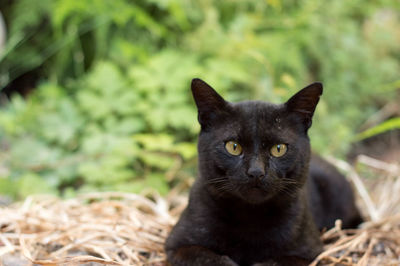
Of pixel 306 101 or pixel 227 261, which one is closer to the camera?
pixel 227 261

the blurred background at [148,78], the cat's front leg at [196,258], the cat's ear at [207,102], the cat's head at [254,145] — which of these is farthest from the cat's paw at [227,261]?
the blurred background at [148,78]

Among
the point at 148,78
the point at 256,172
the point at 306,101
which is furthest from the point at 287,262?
the point at 148,78

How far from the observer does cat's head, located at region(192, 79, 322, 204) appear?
1.37 metres

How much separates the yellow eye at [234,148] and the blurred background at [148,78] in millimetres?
1152

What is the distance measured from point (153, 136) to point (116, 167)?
305 mm

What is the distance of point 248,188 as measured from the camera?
1360 mm

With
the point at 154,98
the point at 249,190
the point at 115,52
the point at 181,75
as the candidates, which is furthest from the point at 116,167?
the point at 249,190

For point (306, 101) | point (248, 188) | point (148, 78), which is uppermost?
point (148, 78)

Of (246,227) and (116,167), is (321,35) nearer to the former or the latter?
(116,167)

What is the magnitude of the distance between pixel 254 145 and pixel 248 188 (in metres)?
0.14

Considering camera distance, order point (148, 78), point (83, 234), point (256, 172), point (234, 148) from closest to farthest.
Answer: point (256, 172) < point (234, 148) < point (83, 234) < point (148, 78)

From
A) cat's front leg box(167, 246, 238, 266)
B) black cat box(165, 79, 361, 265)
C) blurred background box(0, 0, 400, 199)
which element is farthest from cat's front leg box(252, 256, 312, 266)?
blurred background box(0, 0, 400, 199)

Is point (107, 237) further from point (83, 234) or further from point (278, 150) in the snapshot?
point (278, 150)

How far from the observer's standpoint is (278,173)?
4.61 feet
